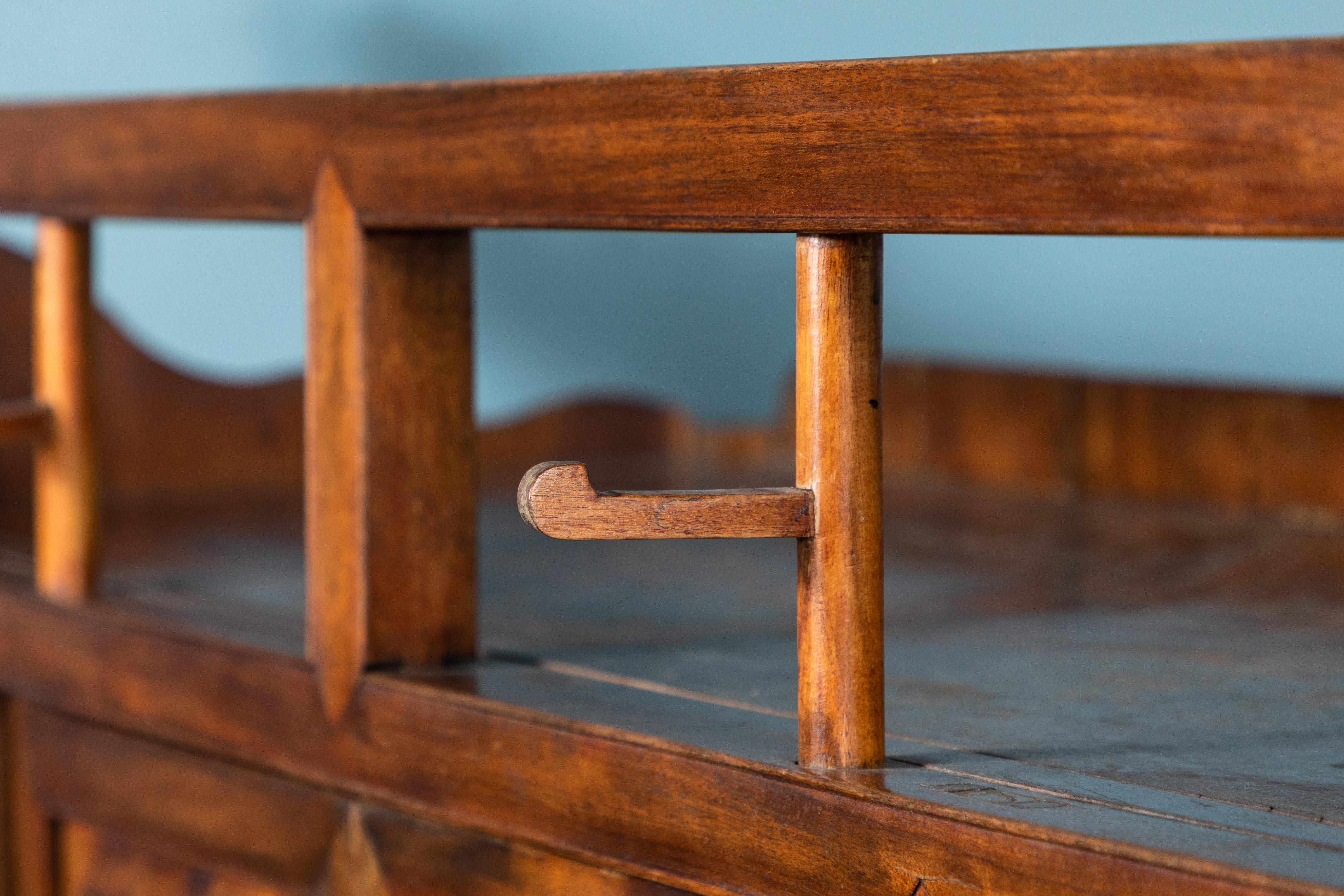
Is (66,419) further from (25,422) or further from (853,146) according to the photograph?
(853,146)

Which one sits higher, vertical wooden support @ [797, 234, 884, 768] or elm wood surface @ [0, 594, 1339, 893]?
vertical wooden support @ [797, 234, 884, 768]

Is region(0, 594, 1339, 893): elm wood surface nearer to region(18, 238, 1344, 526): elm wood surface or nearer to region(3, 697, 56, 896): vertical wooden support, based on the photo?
region(3, 697, 56, 896): vertical wooden support

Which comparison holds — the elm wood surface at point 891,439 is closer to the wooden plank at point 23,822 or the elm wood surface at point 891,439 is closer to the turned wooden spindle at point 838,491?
the wooden plank at point 23,822

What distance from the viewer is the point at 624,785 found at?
1.09 m

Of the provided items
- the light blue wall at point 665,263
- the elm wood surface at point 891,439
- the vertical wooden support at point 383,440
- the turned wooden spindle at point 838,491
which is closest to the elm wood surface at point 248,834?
the vertical wooden support at point 383,440

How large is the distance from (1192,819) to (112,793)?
1058mm

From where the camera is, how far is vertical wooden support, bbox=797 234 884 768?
0.96 meters

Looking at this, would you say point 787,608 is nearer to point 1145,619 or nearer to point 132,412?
point 1145,619

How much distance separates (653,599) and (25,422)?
2.28 feet

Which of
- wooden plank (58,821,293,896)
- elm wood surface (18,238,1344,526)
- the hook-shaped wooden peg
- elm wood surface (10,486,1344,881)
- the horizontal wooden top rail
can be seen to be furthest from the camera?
elm wood surface (18,238,1344,526)

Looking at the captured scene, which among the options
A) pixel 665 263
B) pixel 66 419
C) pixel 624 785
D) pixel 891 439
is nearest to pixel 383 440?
pixel 624 785

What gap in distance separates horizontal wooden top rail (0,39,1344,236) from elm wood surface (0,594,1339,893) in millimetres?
338

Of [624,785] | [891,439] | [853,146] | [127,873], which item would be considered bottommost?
[127,873]

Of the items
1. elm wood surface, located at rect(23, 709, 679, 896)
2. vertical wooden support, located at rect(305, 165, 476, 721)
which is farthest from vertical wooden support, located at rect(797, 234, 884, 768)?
vertical wooden support, located at rect(305, 165, 476, 721)
